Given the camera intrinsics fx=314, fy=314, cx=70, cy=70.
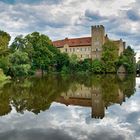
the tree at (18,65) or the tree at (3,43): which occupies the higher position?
the tree at (3,43)

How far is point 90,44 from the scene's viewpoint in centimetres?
8556

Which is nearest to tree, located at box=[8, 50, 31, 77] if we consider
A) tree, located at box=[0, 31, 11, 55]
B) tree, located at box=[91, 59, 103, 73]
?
tree, located at box=[0, 31, 11, 55]

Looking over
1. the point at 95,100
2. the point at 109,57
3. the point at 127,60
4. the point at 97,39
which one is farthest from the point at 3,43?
the point at 97,39

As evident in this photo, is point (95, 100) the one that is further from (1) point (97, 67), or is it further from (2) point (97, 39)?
(2) point (97, 39)

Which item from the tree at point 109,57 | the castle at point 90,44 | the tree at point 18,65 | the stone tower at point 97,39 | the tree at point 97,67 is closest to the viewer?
the tree at point 18,65

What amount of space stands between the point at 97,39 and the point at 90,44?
393 centimetres

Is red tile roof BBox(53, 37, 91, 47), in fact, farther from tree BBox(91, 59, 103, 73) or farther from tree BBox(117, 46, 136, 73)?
tree BBox(91, 59, 103, 73)

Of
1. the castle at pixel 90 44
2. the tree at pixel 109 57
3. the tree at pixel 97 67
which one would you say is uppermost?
the castle at pixel 90 44

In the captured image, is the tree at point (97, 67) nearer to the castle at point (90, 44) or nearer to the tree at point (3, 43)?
the castle at point (90, 44)

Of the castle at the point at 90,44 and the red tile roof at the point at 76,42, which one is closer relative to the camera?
the castle at the point at 90,44

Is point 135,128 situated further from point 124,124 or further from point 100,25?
point 100,25

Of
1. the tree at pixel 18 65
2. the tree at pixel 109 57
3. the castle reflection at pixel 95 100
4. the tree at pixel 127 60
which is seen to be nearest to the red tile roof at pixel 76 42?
the tree at pixel 109 57

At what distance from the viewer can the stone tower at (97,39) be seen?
81.2 metres

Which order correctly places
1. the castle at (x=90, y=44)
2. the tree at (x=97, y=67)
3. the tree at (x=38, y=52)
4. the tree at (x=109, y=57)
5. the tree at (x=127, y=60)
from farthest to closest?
the castle at (x=90, y=44) → the tree at (x=127, y=60) → the tree at (x=109, y=57) → the tree at (x=97, y=67) → the tree at (x=38, y=52)
